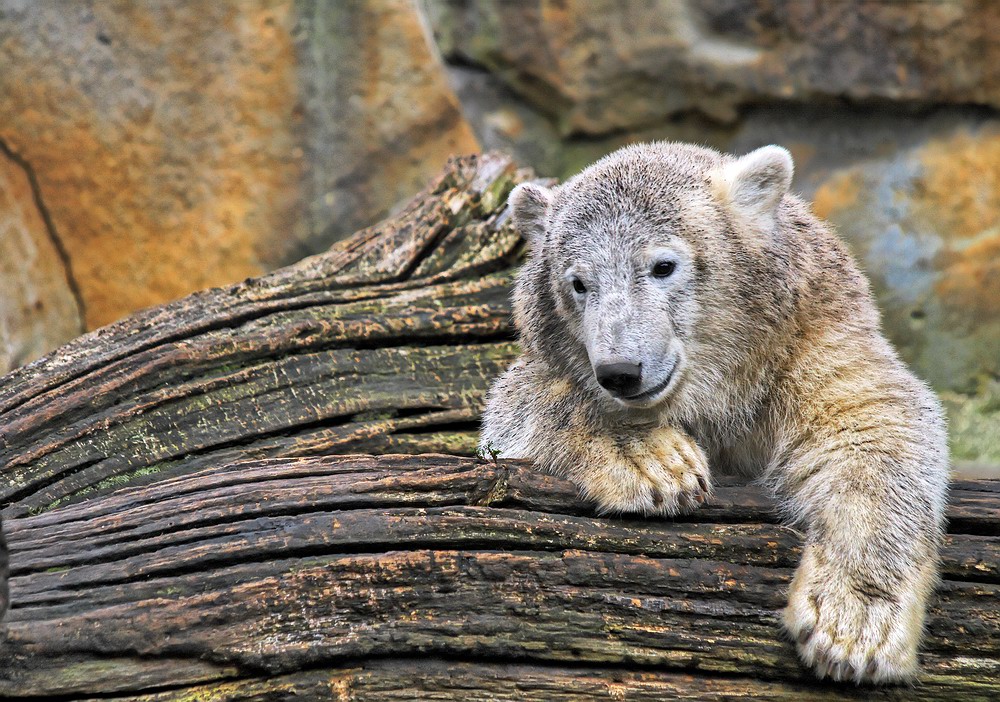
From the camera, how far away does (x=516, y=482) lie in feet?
12.5

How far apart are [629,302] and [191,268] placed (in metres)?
5.11

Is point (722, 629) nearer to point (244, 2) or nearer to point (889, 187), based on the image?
point (889, 187)

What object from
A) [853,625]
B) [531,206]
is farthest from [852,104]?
[853,625]

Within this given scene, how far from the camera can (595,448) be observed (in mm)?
3990

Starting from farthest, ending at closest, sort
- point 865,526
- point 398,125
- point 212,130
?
point 398,125, point 212,130, point 865,526

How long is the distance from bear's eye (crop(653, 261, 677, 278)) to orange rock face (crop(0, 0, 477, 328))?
4.59 m

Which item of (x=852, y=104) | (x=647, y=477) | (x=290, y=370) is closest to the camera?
(x=647, y=477)

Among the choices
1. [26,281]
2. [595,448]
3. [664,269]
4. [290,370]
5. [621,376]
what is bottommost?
[595,448]

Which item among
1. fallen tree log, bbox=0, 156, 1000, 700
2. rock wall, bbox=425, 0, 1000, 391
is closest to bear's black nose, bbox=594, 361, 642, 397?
fallen tree log, bbox=0, 156, 1000, 700

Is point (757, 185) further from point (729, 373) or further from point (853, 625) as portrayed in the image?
point (853, 625)

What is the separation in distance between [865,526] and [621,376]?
1.01 m

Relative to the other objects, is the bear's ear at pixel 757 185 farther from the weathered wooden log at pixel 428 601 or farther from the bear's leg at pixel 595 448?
the weathered wooden log at pixel 428 601

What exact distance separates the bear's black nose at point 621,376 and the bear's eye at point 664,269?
467mm

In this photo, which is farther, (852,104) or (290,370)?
(852,104)
